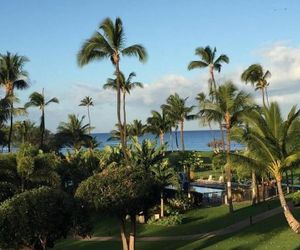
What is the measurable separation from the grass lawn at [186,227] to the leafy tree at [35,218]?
362 inches

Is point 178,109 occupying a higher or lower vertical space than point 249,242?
higher

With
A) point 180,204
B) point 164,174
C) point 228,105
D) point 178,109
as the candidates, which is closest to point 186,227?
point 164,174

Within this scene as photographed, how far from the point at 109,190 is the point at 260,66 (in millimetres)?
44692

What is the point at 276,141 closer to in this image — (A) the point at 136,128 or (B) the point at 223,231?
(B) the point at 223,231

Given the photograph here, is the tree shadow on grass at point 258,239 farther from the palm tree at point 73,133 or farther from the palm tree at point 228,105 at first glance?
the palm tree at point 73,133

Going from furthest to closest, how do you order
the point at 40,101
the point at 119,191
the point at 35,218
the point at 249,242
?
1. the point at 40,101
2. the point at 249,242
3. the point at 119,191
4. the point at 35,218

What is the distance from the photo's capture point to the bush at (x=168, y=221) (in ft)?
105

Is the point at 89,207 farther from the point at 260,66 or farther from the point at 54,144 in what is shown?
the point at 54,144

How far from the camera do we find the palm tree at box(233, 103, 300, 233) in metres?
21.8

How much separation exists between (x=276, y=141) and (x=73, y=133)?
5252 centimetres

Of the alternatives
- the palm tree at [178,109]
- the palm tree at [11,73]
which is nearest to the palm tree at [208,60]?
the palm tree at [11,73]

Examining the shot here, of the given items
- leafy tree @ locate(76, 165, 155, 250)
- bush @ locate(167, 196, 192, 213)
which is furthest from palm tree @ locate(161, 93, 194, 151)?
leafy tree @ locate(76, 165, 155, 250)

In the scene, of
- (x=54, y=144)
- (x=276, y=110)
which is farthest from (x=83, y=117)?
(x=276, y=110)

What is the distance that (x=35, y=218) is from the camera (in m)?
15.0
